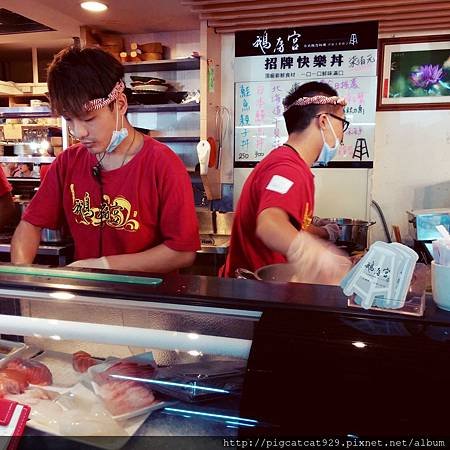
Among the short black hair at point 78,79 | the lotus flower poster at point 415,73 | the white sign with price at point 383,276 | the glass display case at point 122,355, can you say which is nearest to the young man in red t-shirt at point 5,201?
the short black hair at point 78,79

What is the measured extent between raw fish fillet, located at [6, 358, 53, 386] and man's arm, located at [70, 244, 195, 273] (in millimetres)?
494

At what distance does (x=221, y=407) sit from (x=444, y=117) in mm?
3687

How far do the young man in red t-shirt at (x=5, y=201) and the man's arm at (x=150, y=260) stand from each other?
62.9 inches

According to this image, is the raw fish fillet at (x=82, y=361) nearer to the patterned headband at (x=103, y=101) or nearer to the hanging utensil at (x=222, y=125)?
the patterned headband at (x=103, y=101)

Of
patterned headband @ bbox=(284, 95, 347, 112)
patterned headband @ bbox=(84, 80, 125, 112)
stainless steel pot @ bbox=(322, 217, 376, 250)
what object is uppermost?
patterned headband @ bbox=(284, 95, 347, 112)

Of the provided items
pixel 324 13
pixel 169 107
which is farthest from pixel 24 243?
pixel 324 13

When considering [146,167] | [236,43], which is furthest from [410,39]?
[146,167]

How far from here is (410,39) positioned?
372 centimetres

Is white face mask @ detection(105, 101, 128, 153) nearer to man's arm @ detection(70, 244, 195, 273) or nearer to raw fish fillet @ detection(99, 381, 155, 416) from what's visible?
man's arm @ detection(70, 244, 195, 273)

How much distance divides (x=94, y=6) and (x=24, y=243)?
2305 mm

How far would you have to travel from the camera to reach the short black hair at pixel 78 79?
158 cm

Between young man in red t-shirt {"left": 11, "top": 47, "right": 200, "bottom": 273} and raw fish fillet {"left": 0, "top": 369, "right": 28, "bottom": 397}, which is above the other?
young man in red t-shirt {"left": 11, "top": 47, "right": 200, "bottom": 273}

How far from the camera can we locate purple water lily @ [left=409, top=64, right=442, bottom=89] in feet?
12.2

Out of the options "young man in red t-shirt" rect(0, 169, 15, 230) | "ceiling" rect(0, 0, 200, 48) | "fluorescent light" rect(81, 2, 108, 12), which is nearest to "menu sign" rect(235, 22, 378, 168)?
"ceiling" rect(0, 0, 200, 48)
